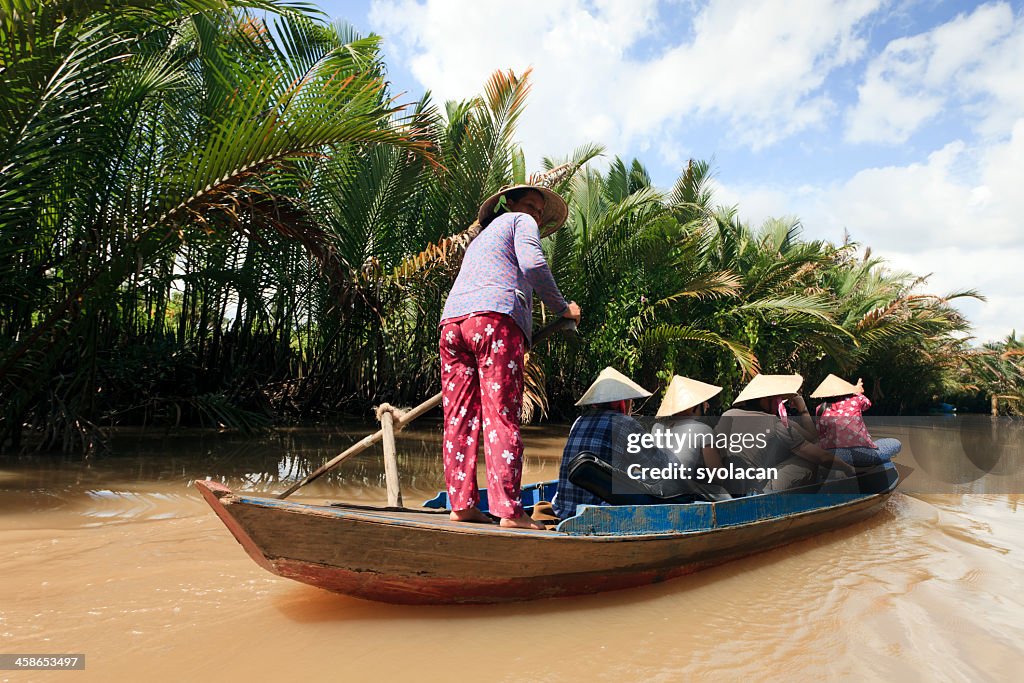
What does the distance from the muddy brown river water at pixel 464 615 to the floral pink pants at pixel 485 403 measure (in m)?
0.56

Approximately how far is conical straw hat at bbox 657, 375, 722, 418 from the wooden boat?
58 centimetres

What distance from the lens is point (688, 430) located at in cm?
371

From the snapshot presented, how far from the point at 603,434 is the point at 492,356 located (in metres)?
0.77

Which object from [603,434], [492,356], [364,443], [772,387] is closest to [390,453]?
[364,443]

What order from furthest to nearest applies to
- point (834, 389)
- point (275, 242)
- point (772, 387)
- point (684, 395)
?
point (275, 242), point (834, 389), point (772, 387), point (684, 395)

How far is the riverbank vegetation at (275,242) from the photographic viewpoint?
491 cm

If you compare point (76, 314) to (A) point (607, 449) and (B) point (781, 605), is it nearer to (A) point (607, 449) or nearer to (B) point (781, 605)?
(A) point (607, 449)

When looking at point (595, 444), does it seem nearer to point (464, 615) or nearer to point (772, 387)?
point (464, 615)

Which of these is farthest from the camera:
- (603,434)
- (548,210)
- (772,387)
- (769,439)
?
(769,439)

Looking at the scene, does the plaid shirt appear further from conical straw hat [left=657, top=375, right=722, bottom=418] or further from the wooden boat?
conical straw hat [left=657, top=375, right=722, bottom=418]

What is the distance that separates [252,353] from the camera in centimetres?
881

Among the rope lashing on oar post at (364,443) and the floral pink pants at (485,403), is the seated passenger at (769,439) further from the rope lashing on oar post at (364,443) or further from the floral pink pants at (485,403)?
the rope lashing on oar post at (364,443)

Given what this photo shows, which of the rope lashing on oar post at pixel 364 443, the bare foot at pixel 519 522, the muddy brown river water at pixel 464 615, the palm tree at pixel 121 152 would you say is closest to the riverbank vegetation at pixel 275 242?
the palm tree at pixel 121 152

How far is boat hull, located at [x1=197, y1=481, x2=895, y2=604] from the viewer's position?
2.50 meters
